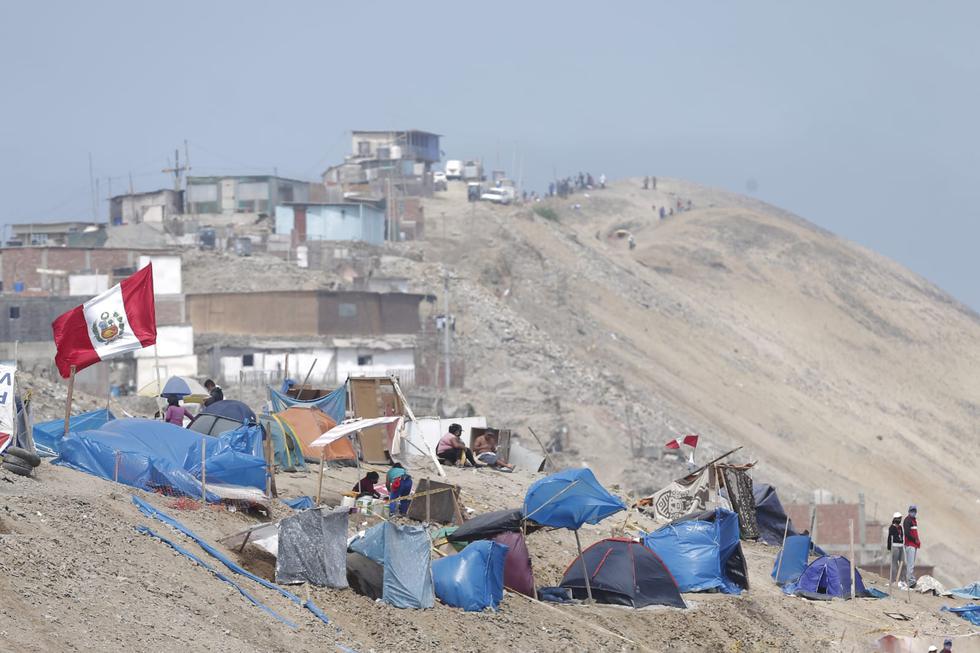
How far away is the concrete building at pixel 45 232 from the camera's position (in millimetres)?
59728

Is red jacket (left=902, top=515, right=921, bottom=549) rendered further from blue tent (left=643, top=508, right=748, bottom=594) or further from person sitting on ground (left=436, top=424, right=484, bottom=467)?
person sitting on ground (left=436, top=424, right=484, bottom=467)

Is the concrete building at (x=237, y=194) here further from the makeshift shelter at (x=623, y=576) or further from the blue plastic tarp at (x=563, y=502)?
the blue plastic tarp at (x=563, y=502)

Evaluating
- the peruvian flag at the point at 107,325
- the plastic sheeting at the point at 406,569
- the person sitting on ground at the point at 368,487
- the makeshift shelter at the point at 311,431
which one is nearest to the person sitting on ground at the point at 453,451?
the makeshift shelter at the point at 311,431

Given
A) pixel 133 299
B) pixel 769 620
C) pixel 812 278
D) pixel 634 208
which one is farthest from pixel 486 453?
pixel 634 208

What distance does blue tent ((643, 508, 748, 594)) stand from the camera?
18984mm

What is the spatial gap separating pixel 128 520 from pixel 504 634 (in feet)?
12.5

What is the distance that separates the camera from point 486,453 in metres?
23.5

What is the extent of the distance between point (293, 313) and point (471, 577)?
105 feet

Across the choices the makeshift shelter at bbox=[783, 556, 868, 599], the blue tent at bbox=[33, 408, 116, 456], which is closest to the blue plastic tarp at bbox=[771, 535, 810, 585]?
the makeshift shelter at bbox=[783, 556, 868, 599]

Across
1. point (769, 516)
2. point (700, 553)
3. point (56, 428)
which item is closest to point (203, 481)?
point (56, 428)

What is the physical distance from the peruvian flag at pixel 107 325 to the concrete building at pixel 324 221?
41776 millimetres

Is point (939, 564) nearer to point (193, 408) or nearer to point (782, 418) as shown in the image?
point (782, 418)

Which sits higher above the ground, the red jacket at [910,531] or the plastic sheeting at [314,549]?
the plastic sheeting at [314,549]

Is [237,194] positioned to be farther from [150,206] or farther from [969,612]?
[969,612]
